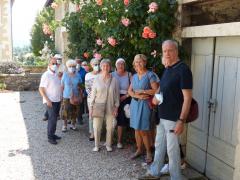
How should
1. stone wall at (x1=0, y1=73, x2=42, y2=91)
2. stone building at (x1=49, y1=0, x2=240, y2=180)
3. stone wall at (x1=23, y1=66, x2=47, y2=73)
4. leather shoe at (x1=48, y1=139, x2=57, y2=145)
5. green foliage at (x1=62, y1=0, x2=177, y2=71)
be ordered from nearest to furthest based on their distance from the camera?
stone building at (x1=49, y1=0, x2=240, y2=180) → green foliage at (x1=62, y1=0, x2=177, y2=71) → leather shoe at (x1=48, y1=139, x2=57, y2=145) → stone wall at (x1=0, y1=73, x2=42, y2=91) → stone wall at (x1=23, y1=66, x2=47, y2=73)

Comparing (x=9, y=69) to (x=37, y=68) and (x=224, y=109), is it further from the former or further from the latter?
(x=224, y=109)

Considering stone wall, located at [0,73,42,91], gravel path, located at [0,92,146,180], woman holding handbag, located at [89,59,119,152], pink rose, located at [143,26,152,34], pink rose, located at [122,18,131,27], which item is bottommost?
gravel path, located at [0,92,146,180]

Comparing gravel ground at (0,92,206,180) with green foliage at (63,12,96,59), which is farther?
green foliage at (63,12,96,59)

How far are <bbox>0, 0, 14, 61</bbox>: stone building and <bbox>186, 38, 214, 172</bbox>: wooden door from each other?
16.2 m

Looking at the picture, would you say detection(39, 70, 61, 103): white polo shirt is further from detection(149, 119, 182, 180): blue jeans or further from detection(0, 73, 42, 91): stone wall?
detection(0, 73, 42, 91): stone wall

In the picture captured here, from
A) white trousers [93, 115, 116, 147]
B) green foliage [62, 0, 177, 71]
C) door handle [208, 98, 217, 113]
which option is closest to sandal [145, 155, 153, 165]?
white trousers [93, 115, 116, 147]

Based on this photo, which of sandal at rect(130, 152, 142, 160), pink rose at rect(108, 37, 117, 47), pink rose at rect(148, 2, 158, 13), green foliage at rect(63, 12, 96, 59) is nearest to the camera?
pink rose at rect(148, 2, 158, 13)

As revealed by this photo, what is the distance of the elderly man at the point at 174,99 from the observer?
146 inches

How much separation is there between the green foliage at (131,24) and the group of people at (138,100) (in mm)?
375

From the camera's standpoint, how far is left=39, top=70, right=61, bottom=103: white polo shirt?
5824 millimetres

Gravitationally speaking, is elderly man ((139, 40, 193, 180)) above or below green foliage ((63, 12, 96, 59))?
below

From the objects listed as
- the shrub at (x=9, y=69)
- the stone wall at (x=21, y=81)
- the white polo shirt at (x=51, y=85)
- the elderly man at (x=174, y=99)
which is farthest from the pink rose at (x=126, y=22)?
the shrub at (x=9, y=69)

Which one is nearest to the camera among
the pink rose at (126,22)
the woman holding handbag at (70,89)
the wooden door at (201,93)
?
the wooden door at (201,93)

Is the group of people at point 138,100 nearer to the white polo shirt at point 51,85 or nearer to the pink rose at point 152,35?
the white polo shirt at point 51,85
